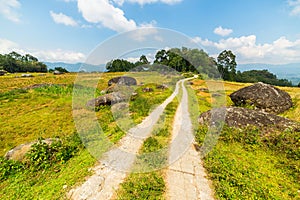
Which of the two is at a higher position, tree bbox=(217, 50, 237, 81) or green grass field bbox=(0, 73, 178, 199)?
tree bbox=(217, 50, 237, 81)

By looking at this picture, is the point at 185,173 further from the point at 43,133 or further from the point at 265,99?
the point at 265,99

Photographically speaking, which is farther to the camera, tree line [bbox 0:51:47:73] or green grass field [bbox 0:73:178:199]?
tree line [bbox 0:51:47:73]

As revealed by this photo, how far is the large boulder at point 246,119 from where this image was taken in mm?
7627

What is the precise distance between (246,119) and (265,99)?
7.13 metres

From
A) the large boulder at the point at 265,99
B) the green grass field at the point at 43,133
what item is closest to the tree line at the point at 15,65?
the green grass field at the point at 43,133

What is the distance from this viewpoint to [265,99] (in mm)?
13250

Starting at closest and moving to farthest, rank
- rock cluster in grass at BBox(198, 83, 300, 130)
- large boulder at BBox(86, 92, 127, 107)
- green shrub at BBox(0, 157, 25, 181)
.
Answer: green shrub at BBox(0, 157, 25, 181)
rock cluster in grass at BBox(198, 83, 300, 130)
large boulder at BBox(86, 92, 127, 107)

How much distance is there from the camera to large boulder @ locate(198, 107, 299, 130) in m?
7.63

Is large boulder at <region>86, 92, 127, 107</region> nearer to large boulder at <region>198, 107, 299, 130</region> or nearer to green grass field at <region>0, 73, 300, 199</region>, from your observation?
green grass field at <region>0, 73, 300, 199</region>

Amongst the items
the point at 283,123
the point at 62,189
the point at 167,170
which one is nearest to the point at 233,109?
the point at 283,123

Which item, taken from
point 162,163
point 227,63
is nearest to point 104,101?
point 162,163

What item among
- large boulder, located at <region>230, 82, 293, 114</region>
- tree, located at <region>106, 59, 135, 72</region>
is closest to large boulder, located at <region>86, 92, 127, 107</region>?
tree, located at <region>106, 59, 135, 72</region>

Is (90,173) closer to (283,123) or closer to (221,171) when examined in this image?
(221,171)

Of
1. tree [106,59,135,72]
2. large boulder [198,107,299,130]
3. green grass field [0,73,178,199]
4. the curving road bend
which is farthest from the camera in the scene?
tree [106,59,135,72]
